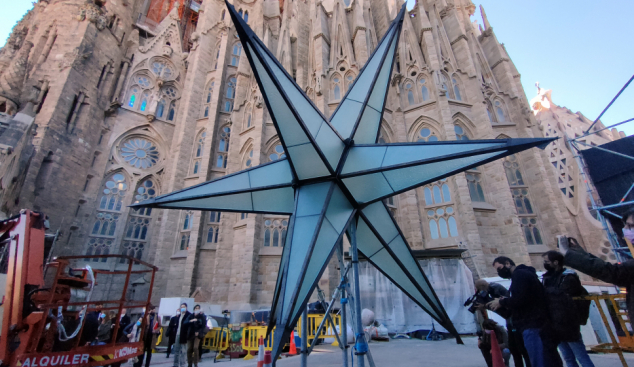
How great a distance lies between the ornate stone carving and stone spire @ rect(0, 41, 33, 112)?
14.8 feet

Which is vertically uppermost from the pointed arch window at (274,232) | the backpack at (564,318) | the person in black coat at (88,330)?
the pointed arch window at (274,232)

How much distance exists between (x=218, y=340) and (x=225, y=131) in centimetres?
1398

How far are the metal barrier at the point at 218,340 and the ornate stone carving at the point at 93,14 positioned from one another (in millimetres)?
21730

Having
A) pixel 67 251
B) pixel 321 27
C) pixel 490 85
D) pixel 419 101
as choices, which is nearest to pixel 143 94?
pixel 67 251

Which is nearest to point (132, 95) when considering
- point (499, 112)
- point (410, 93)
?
point (410, 93)

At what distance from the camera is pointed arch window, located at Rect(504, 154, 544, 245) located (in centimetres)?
1453

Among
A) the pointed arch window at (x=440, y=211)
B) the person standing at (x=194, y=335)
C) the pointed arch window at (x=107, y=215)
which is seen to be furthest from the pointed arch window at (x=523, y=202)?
the pointed arch window at (x=107, y=215)

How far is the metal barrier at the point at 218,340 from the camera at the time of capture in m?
8.45

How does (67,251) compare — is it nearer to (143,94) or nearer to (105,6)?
(143,94)

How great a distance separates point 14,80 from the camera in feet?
53.5

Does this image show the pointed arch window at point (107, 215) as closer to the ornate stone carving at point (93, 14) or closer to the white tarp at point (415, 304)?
the ornate stone carving at point (93, 14)

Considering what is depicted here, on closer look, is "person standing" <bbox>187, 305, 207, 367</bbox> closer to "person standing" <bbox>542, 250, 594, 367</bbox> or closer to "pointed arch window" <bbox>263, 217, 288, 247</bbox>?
"person standing" <bbox>542, 250, 594, 367</bbox>

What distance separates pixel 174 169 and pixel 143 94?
777 centimetres

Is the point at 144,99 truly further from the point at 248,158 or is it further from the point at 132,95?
the point at 248,158
